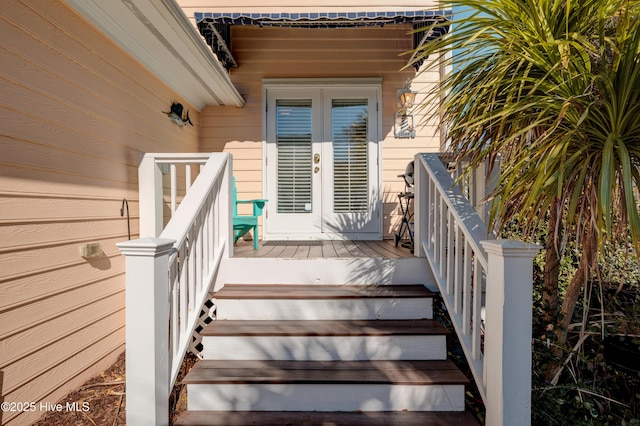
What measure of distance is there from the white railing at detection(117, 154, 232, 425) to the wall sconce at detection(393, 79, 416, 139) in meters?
2.66

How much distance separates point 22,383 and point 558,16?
334 centimetres

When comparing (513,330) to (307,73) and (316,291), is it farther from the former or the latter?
(307,73)

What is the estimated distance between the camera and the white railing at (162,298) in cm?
160

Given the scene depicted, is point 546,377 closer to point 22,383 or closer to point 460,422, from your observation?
point 460,422

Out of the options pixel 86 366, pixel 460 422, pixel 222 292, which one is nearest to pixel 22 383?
pixel 86 366

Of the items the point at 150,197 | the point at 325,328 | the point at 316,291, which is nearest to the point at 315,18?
the point at 150,197

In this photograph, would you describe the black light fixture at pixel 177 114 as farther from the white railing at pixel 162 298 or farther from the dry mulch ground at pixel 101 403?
the dry mulch ground at pixel 101 403

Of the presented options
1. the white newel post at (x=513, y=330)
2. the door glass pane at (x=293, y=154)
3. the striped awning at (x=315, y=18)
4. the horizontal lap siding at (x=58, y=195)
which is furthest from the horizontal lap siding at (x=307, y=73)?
the white newel post at (x=513, y=330)

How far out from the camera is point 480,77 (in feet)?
6.46

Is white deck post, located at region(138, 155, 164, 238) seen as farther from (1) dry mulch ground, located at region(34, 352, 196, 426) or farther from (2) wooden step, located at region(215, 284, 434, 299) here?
(1) dry mulch ground, located at region(34, 352, 196, 426)

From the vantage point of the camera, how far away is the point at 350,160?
14.7 ft

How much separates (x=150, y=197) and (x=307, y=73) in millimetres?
2623

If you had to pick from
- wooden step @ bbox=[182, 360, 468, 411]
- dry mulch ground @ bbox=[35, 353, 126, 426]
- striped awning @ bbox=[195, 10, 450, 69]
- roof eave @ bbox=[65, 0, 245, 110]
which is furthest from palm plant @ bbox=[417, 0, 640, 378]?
dry mulch ground @ bbox=[35, 353, 126, 426]

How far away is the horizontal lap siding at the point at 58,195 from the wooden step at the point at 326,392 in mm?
868
